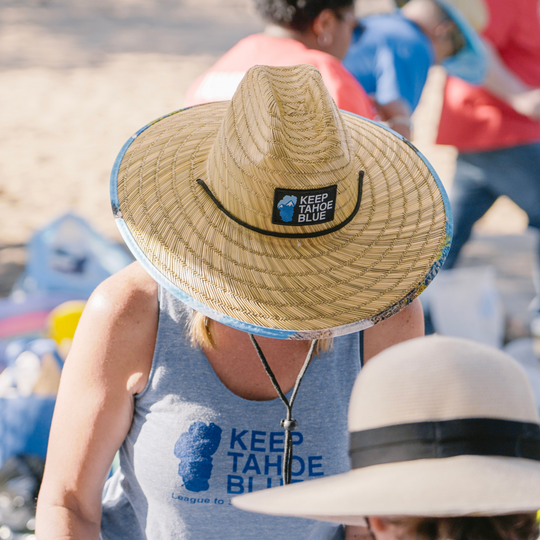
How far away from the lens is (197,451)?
1.19 meters

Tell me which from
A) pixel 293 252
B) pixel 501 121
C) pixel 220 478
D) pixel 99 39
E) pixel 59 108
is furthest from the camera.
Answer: pixel 99 39

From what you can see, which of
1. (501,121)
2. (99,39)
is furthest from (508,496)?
(99,39)

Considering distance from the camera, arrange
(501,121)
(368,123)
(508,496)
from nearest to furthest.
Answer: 1. (508,496)
2. (368,123)
3. (501,121)

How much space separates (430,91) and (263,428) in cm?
748

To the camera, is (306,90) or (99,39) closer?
(306,90)

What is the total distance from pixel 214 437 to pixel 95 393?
236mm

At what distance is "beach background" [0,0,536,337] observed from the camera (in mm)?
4766

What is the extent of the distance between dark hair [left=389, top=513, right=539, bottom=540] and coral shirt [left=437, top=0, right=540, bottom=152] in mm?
2543

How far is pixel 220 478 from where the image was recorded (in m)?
1.20

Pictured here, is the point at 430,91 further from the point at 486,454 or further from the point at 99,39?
the point at 486,454

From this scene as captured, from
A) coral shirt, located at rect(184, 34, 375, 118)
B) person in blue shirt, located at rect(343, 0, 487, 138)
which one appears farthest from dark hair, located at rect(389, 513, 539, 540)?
person in blue shirt, located at rect(343, 0, 487, 138)

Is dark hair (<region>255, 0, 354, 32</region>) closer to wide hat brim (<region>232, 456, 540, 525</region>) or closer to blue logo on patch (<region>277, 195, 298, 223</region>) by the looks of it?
blue logo on patch (<region>277, 195, 298, 223</region>)

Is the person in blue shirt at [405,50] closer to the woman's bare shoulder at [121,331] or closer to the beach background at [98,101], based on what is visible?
the beach background at [98,101]

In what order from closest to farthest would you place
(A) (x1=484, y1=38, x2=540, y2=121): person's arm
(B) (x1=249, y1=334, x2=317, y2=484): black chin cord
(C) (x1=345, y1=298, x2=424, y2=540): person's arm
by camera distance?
(B) (x1=249, y1=334, x2=317, y2=484): black chin cord, (C) (x1=345, y1=298, x2=424, y2=540): person's arm, (A) (x1=484, y1=38, x2=540, y2=121): person's arm
